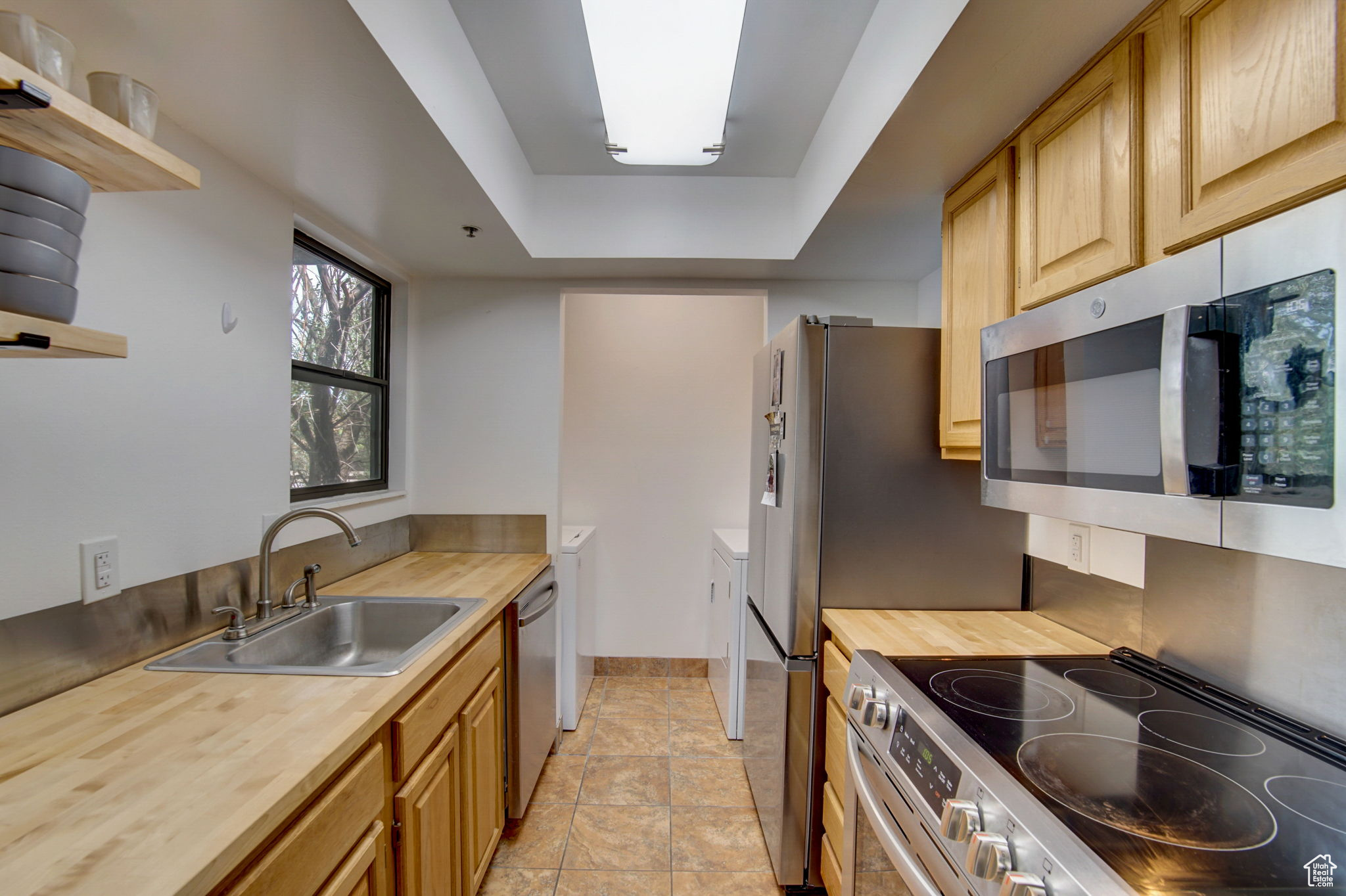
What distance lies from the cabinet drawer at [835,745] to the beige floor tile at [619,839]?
739 mm

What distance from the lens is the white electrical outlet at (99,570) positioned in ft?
3.76

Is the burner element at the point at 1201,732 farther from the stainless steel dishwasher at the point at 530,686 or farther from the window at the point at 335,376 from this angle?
the window at the point at 335,376

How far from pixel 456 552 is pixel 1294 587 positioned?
2630 millimetres

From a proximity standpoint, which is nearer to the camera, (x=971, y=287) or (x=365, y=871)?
(x=365, y=871)

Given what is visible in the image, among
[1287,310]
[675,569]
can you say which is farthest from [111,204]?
[675,569]

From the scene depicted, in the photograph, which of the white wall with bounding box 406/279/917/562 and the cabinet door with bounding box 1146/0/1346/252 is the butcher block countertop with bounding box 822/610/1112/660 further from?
the white wall with bounding box 406/279/917/562

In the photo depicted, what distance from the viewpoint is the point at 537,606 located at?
226 cm

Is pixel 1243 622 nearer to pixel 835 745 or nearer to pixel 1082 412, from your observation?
pixel 1082 412

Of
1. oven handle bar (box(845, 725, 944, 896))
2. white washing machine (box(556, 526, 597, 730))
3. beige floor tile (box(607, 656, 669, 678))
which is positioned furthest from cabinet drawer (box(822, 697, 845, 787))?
beige floor tile (box(607, 656, 669, 678))

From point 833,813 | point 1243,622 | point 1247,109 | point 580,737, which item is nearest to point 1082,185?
point 1247,109

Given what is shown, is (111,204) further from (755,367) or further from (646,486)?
(646,486)

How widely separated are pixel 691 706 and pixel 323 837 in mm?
2419

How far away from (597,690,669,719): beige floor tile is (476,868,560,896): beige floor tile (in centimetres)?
107

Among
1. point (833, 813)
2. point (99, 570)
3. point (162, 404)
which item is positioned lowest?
point (833, 813)
